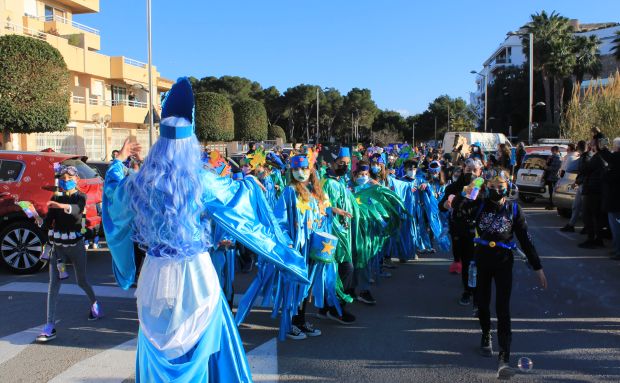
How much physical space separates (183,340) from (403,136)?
286 feet

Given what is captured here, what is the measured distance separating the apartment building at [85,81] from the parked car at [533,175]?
17798mm

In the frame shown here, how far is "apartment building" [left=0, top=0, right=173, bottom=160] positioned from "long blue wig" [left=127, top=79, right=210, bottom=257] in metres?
24.3

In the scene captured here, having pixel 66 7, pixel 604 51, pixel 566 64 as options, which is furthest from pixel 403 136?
pixel 66 7

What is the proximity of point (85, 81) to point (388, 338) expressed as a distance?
33589mm

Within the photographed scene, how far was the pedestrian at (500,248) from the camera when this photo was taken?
14.6 ft

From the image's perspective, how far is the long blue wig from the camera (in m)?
2.79

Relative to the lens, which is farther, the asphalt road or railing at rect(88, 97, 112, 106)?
railing at rect(88, 97, 112, 106)

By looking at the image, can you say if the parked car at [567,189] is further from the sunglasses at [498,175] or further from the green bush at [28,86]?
the green bush at [28,86]

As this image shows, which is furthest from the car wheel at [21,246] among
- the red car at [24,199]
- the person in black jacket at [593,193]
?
the person in black jacket at [593,193]

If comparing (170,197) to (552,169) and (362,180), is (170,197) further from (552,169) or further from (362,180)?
(552,169)

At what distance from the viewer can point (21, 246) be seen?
26.5 ft

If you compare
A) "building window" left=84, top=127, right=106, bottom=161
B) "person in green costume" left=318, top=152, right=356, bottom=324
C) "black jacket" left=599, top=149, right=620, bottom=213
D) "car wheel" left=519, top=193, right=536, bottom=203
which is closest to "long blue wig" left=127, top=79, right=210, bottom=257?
"person in green costume" left=318, top=152, right=356, bottom=324

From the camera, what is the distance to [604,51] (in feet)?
218

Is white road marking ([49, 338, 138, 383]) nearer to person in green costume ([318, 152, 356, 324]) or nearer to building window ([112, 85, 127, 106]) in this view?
person in green costume ([318, 152, 356, 324])
